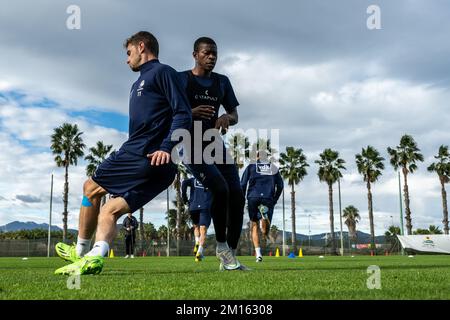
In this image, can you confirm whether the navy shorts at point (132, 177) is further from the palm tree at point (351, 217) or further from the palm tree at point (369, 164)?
the palm tree at point (351, 217)

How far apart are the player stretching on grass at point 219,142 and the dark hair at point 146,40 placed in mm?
1064

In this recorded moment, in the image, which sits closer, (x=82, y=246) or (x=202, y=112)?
(x=82, y=246)

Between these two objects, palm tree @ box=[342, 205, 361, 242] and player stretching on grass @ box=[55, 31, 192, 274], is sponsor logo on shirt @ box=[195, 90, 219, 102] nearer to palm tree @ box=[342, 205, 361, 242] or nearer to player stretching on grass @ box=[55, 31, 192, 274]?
player stretching on grass @ box=[55, 31, 192, 274]

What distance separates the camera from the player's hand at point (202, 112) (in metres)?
6.11

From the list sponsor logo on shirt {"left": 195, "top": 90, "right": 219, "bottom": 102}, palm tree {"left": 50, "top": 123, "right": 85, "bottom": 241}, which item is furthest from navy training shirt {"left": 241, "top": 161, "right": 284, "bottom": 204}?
palm tree {"left": 50, "top": 123, "right": 85, "bottom": 241}

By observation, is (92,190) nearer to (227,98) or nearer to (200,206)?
(227,98)

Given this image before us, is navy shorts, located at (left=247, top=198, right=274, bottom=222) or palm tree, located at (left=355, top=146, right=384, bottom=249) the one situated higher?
palm tree, located at (left=355, top=146, right=384, bottom=249)

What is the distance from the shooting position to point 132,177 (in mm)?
4781

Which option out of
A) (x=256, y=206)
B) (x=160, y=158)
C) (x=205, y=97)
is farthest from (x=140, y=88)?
(x=256, y=206)

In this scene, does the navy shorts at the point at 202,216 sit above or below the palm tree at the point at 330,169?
below

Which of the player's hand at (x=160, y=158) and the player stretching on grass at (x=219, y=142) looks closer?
the player's hand at (x=160, y=158)

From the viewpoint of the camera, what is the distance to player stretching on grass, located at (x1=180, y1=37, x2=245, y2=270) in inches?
240

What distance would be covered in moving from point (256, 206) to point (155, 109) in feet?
29.0

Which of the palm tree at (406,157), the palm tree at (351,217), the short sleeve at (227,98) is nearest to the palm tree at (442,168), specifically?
the palm tree at (406,157)
